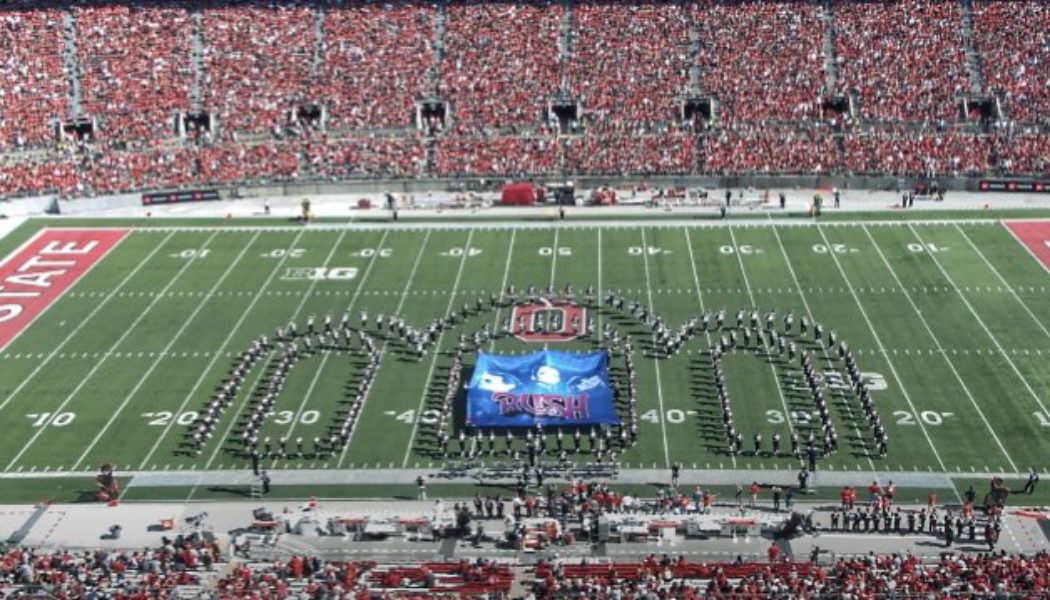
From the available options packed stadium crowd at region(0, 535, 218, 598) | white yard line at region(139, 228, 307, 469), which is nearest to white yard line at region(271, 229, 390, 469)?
white yard line at region(139, 228, 307, 469)

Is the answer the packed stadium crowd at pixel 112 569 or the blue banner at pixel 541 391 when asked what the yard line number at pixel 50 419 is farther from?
the blue banner at pixel 541 391

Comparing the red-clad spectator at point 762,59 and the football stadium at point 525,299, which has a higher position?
the red-clad spectator at point 762,59

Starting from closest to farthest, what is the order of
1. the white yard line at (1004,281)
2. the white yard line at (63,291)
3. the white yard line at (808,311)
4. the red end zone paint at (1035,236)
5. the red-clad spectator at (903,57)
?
the white yard line at (808,311)
the white yard line at (1004,281)
the white yard line at (63,291)
the red end zone paint at (1035,236)
the red-clad spectator at (903,57)

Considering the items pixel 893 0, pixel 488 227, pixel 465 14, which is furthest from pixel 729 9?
pixel 488 227

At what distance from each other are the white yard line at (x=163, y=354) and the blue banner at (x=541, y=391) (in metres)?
9.15

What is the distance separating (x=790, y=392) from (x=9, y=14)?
49.1 m

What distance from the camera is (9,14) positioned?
231 feet

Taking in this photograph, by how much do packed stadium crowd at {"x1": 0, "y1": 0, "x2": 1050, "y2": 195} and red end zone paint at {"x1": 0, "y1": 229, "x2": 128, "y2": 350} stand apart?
575 centimetres

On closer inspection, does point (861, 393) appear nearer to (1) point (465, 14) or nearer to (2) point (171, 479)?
(2) point (171, 479)

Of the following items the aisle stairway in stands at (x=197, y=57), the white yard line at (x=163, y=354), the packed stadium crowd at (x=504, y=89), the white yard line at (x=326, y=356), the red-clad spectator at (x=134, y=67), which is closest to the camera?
the white yard line at (x=163, y=354)

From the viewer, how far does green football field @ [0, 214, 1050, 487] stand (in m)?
37.8

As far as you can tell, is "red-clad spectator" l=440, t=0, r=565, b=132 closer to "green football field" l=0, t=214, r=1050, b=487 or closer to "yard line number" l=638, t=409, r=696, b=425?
"green football field" l=0, t=214, r=1050, b=487

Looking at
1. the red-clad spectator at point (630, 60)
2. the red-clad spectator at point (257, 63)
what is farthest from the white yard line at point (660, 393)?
the red-clad spectator at point (257, 63)

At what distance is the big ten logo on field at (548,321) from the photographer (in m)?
44.7
